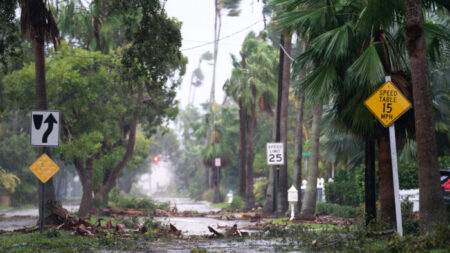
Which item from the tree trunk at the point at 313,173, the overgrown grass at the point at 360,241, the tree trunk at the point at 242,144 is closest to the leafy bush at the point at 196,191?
the tree trunk at the point at 242,144

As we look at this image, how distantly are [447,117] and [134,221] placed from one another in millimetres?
12519

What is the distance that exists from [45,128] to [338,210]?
16.3 metres

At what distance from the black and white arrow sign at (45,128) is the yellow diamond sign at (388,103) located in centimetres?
750

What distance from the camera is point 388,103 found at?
12.3 m

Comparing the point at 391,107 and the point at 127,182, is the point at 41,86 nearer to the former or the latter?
the point at 391,107

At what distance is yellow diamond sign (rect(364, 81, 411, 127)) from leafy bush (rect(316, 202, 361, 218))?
12.0 m

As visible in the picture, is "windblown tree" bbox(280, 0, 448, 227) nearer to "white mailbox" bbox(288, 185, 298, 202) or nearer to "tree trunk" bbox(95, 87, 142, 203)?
"white mailbox" bbox(288, 185, 298, 202)

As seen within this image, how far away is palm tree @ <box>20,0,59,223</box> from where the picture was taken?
1827cm

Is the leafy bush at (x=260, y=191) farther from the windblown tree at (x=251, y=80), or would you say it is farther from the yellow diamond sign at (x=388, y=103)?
the yellow diamond sign at (x=388, y=103)

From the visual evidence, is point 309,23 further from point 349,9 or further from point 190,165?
point 190,165

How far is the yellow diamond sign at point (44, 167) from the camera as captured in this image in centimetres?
1523

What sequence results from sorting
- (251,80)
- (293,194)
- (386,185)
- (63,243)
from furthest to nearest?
(251,80) → (293,194) → (386,185) → (63,243)

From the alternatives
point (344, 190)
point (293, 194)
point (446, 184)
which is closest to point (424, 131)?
point (446, 184)

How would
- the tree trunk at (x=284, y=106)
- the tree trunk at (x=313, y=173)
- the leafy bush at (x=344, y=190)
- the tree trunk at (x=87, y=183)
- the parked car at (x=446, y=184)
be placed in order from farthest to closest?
the tree trunk at (x=87, y=183)
the tree trunk at (x=284, y=106)
the leafy bush at (x=344, y=190)
the tree trunk at (x=313, y=173)
the parked car at (x=446, y=184)
